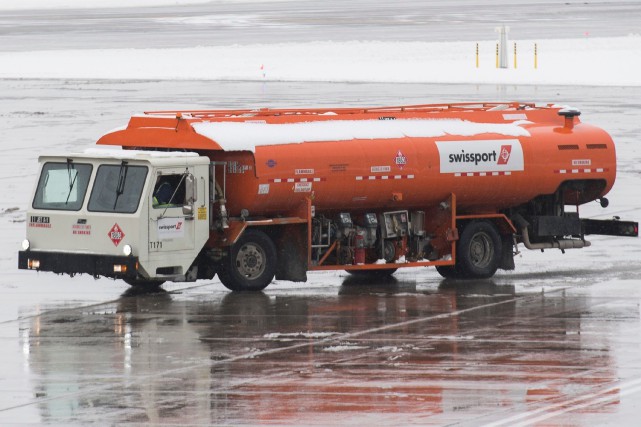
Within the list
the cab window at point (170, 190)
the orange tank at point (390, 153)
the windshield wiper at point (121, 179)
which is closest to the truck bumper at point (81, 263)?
the windshield wiper at point (121, 179)

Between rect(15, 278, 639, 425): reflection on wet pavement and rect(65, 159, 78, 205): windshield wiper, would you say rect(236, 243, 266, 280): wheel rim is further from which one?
rect(65, 159, 78, 205): windshield wiper

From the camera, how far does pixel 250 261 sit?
2408cm

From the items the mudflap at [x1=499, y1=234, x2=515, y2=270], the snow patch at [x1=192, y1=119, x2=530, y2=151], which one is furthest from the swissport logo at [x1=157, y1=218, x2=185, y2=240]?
the mudflap at [x1=499, y1=234, x2=515, y2=270]

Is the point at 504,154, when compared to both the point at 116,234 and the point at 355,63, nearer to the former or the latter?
the point at 116,234

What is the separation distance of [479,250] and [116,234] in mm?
6440

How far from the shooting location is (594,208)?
34375mm

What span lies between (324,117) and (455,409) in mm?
10815

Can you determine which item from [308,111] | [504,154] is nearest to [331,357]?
[308,111]

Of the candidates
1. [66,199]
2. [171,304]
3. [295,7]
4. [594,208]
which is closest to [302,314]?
[171,304]

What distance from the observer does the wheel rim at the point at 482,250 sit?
86.2 ft

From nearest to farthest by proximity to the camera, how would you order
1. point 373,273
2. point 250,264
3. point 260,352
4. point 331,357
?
point 331,357 < point 260,352 < point 250,264 < point 373,273

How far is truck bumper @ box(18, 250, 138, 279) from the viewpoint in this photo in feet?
73.4

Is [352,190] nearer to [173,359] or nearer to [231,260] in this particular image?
[231,260]

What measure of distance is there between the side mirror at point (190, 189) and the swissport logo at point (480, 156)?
169 inches
